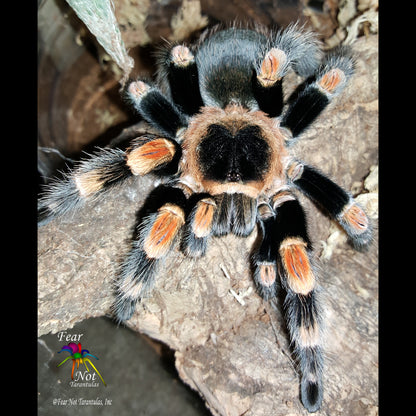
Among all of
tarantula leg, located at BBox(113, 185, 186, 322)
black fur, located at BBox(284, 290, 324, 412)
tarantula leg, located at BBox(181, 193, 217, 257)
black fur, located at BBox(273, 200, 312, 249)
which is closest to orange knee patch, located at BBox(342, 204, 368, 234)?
black fur, located at BBox(273, 200, 312, 249)

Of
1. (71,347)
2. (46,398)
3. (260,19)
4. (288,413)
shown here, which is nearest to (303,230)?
(288,413)

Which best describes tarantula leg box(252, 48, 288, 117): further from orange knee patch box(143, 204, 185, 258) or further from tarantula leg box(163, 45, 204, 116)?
orange knee patch box(143, 204, 185, 258)

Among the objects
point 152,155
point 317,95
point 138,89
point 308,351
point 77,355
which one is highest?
point 138,89

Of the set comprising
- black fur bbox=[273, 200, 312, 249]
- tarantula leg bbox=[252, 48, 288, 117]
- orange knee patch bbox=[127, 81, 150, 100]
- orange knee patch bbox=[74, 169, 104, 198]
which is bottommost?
black fur bbox=[273, 200, 312, 249]

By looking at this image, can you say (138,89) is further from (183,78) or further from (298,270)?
(298,270)

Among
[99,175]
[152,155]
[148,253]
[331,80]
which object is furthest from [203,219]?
[331,80]

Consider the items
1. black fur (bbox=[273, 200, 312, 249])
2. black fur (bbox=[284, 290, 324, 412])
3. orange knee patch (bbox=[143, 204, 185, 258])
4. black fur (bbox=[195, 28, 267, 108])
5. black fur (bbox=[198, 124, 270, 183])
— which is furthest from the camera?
black fur (bbox=[195, 28, 267, 108])

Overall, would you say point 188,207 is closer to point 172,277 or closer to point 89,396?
point 172,277

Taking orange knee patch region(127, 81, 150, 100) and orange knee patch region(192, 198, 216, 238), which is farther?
orange knee patch region(127, 81, 150, 100)
